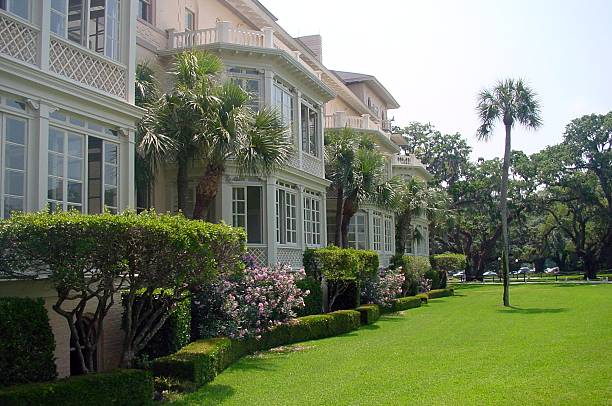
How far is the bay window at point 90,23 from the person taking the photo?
12.7 metres

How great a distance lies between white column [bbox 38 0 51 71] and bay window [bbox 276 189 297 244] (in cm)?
1159

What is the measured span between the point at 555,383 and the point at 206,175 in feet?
33.7

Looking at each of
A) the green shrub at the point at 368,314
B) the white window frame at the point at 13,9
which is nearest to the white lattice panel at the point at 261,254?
the green shrub at the point at 368,314

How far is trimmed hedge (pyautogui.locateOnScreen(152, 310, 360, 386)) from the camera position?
12.0m

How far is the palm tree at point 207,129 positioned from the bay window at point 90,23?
2908mm

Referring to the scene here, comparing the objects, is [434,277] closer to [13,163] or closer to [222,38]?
[222,38]

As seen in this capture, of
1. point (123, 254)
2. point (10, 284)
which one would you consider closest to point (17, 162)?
point (10, 284)

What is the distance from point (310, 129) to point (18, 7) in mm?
16042

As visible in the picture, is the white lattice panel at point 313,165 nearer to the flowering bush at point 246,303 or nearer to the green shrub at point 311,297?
the green shrub at point 311,297

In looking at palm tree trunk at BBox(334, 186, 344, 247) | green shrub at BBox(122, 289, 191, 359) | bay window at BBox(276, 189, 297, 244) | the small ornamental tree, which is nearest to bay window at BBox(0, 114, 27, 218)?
the small ornamental tree

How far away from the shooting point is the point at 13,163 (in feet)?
37.5

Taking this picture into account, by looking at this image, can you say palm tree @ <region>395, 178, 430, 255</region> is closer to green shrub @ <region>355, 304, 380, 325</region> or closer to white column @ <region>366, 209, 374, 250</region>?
white column @ <region>366, 209, 374, 250</region>

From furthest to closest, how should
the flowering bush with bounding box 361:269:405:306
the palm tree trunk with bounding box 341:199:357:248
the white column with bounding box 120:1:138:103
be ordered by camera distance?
the palm tree trunk with bounding box 341:199:357:248 → the flowering bush with bounding box 361:269:405:306 → the white column with bounding box 120:1:138:103

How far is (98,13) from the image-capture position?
1415cm
